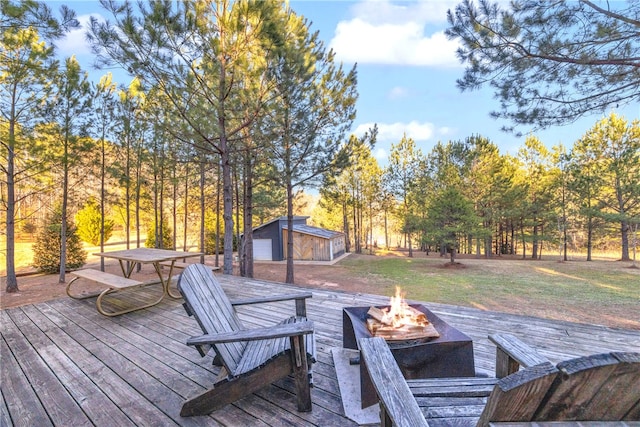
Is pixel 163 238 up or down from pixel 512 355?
down

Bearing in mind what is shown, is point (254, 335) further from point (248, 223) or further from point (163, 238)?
point (163, 238)

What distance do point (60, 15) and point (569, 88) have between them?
24.9 feet

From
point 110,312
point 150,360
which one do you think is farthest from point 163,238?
point 150,360

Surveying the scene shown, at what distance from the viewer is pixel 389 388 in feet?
3.63

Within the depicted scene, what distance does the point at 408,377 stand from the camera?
174cm

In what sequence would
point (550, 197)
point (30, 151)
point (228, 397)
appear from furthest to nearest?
point (550, 197) < point (30, 151) < point (228, 397)

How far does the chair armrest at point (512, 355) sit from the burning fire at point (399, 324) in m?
0.36

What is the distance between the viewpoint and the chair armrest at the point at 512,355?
1325 millimetres

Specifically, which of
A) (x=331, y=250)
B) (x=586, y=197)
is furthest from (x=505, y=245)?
(x=331, y=250)

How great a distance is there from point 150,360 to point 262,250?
13859mm

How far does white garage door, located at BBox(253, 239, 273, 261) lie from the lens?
16.0 metres

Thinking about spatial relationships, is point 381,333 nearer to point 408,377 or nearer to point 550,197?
point 408,377

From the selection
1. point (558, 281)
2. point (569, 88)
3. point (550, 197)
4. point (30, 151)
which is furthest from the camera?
point (550, 197)

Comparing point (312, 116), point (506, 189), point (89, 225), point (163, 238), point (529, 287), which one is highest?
point (312, 116)
